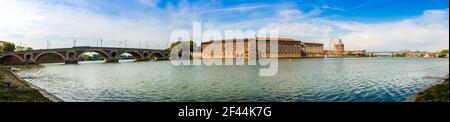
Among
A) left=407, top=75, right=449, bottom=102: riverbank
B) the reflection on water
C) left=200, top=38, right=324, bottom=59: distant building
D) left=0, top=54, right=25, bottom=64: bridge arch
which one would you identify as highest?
left=200, top=38, right=324, bottom=59: distant building

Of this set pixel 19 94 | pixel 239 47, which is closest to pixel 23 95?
pixel 19 94

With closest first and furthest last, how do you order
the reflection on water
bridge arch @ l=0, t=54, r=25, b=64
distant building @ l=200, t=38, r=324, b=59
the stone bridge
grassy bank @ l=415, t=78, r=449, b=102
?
1. grassy bank @ l=415, t=78, r=449, b=102
2. distant building @ l=200, t=38, r=324, b=59
3. the reflection on water
4. the stone bridge
5. bridge arch @ l=0, t=54, r=25, b=64

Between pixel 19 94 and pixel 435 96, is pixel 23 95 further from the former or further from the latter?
pixel 435 96

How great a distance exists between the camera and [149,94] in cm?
717

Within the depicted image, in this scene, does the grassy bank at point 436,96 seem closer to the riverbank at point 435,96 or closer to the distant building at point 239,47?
the riverbank at point 435,96

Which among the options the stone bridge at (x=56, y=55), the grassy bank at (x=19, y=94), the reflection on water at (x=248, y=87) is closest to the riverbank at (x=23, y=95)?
the grassy bank at (x=19, y=94)

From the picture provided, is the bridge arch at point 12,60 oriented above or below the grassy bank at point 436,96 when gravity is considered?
above

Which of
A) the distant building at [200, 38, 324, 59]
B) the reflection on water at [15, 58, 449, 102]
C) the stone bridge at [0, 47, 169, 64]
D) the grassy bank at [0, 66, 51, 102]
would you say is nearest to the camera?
the distant building at [200, 38, 324, 59]

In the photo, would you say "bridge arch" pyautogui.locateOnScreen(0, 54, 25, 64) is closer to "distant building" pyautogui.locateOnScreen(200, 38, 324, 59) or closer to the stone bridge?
the stone bridge

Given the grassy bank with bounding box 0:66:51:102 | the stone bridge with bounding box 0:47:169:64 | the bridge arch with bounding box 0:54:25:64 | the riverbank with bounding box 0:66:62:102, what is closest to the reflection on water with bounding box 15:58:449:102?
the riverbank with bounding box 0:66:62:102
